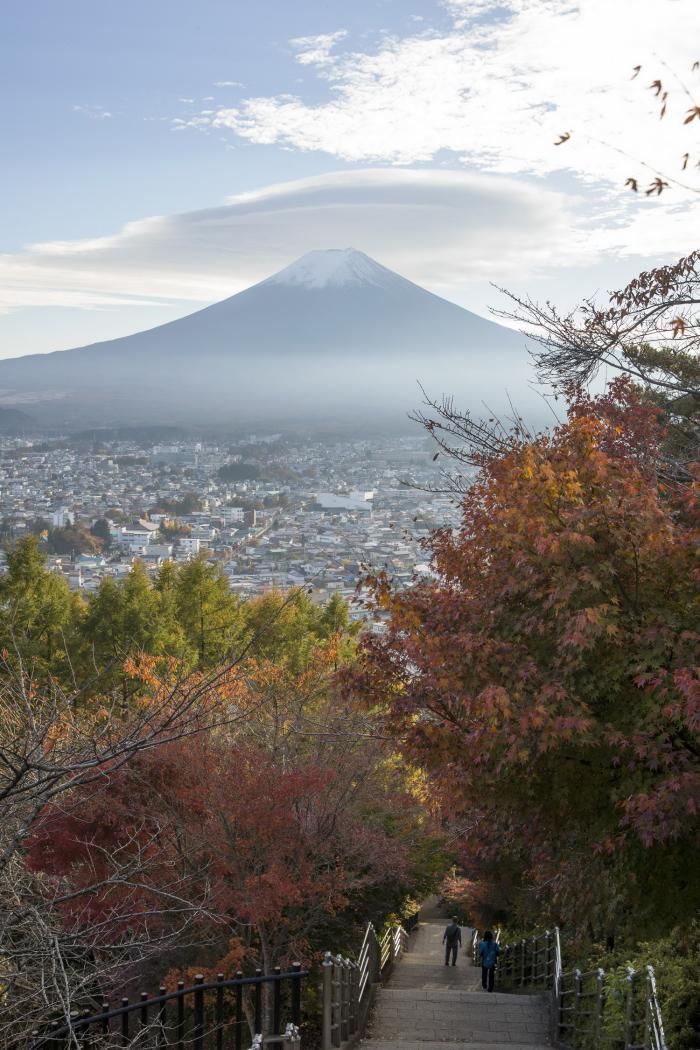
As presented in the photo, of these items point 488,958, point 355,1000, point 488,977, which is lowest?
point 488,977

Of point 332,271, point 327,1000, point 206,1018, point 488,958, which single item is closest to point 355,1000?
point 206,1018

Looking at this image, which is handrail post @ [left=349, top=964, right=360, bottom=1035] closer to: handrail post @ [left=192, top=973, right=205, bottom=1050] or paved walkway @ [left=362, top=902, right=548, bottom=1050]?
paved walkway @ [left=362, top=902, right=548, bottom=1050]

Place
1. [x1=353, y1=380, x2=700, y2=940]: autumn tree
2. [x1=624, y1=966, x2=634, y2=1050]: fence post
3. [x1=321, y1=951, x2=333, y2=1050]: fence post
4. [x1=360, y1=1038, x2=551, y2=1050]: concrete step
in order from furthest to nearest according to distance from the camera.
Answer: [x1=360, y1=1038, x2=551, y2=1050]: concrete step → [x1=321, y1=951, x2=333, y2=1050]: fence post → [x1=624, y1=966, x2=634, y2=1050]: fence post → [x1=353, y1=380, x2=700, y2=940]: autumn tree

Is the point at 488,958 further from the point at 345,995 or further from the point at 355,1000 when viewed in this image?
the point at 345,995

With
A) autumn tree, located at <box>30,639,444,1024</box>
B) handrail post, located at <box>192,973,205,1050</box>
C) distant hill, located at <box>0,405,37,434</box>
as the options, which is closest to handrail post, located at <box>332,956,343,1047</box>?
autumn tree, located at <box>30,639,444,1024</box>

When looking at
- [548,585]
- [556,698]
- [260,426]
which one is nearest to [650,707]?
[556,698]

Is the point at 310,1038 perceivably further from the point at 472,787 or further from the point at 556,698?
the point at 556,698

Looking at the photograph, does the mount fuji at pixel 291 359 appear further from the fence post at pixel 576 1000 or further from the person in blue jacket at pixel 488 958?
the fence post at pixel 576 1000
